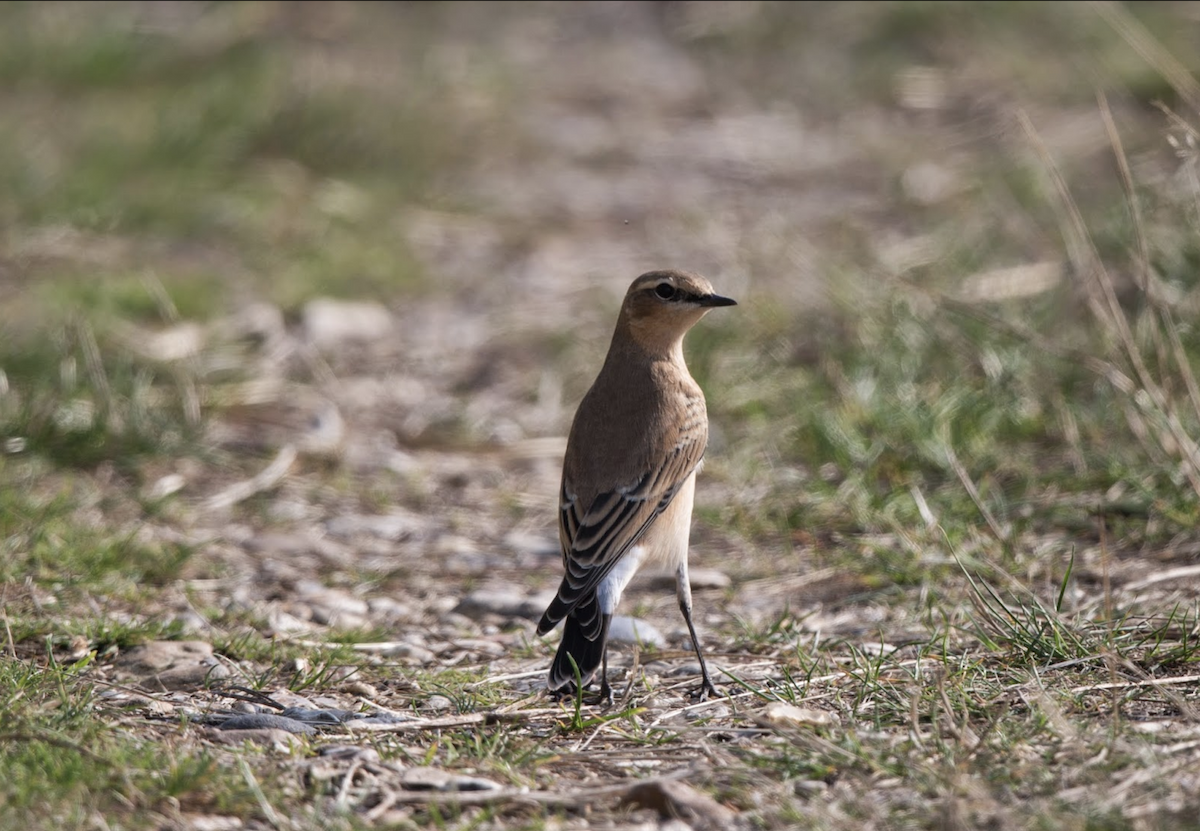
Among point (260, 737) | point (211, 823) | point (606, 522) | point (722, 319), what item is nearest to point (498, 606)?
point (606, 522)

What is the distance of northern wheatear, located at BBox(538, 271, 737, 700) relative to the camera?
17.6 ft

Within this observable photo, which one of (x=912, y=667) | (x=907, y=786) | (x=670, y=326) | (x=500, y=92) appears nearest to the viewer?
(x=907, y=786)

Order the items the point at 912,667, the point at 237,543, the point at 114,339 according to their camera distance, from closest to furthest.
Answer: the point at 912,667, the point at 237,543, the point at 114,339

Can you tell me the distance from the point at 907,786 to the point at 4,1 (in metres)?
15.1

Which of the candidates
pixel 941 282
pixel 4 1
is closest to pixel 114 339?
pixel 941 282

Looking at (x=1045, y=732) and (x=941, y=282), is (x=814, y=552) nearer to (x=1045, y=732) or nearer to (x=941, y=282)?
(x=1045, y=732)

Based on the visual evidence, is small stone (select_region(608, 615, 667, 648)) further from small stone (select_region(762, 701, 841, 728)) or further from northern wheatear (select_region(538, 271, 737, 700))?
small stone (select_region(762, 701, 841, 728))

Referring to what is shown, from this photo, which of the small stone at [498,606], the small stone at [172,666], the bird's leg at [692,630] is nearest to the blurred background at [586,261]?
the small stone at [498,606]

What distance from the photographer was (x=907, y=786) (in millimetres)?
4152

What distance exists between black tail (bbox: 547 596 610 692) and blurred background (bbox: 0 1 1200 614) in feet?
5.13

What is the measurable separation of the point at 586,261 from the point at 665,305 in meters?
5.25

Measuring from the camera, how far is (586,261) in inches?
464

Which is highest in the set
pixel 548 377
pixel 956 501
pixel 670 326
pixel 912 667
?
pixel 670 326

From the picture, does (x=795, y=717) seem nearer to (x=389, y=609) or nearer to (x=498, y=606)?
(x=498, y=606)
